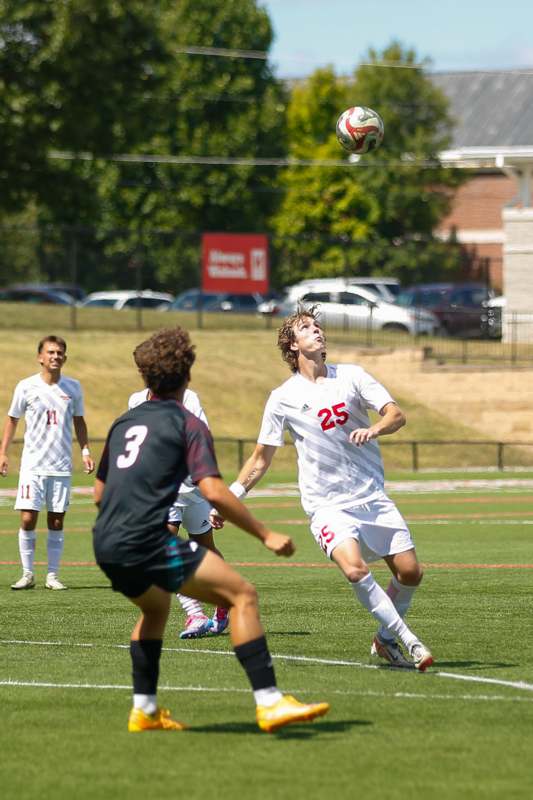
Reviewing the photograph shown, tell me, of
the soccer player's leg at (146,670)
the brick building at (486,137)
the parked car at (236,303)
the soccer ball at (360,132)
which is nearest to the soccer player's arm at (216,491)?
the soccer player's leg at (146,670)

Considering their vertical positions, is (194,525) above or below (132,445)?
below

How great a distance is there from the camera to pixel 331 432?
9914 mm

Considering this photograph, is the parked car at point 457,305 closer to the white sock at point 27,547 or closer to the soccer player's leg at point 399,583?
the white sock at point 27,547

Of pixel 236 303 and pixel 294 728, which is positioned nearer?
pixel 294 728

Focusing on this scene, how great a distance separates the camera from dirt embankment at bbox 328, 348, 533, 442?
38.1 metres

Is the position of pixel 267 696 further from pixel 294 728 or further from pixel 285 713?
pixel 294 728

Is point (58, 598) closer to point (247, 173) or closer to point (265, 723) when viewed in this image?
point (265, 723)

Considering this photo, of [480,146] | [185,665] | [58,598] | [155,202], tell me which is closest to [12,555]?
[58,598]

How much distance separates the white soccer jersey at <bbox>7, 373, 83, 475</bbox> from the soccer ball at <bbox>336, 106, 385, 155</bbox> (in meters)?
4.16

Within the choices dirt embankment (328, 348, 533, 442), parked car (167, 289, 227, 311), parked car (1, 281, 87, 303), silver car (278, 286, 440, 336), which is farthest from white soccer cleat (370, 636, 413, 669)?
parked car (167, 289, 227, 311)

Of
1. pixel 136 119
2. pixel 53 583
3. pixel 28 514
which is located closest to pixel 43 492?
pixel 28 514

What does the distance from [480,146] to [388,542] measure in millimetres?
68798

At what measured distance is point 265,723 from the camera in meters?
7.55

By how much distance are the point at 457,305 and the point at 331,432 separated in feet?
125
